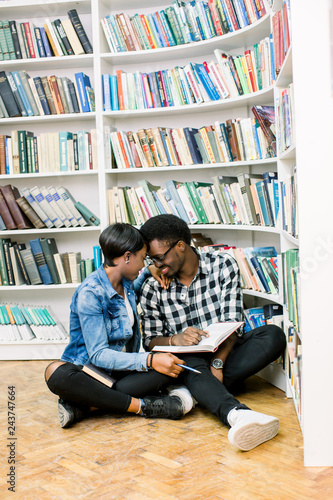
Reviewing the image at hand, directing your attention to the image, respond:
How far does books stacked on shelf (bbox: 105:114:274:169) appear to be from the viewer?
9.38ft

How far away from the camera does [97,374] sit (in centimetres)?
212

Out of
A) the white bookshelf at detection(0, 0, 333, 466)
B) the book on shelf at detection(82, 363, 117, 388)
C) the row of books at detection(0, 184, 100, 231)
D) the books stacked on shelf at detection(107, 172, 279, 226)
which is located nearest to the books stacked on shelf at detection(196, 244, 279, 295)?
the white bookshelf at detection(0, 0, 333, 466)

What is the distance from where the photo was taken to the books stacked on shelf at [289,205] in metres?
1.96

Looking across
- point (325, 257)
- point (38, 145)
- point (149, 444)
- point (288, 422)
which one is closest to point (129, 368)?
point (149, 444)

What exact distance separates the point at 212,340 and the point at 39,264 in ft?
5.12

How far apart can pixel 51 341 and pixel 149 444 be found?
1.53 m

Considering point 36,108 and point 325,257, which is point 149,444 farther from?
point 36,108

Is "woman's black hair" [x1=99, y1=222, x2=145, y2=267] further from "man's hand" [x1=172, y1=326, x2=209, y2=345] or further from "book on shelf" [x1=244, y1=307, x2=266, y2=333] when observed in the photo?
"book on shelf" [x1=244, y1=307, x2=266, y2=333]

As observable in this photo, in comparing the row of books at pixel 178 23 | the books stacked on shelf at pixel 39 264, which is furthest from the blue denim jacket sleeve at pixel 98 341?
the row of books at pixel 178 23

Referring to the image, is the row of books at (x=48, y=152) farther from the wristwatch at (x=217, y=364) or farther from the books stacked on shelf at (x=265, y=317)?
the wristwatch at (x=217, y=364)

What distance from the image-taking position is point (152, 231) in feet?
7.54

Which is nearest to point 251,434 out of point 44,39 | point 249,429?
point 249,429

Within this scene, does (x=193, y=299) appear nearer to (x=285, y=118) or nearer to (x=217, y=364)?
(x=217, y=364)

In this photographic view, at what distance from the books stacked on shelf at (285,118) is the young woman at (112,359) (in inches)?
28.4
